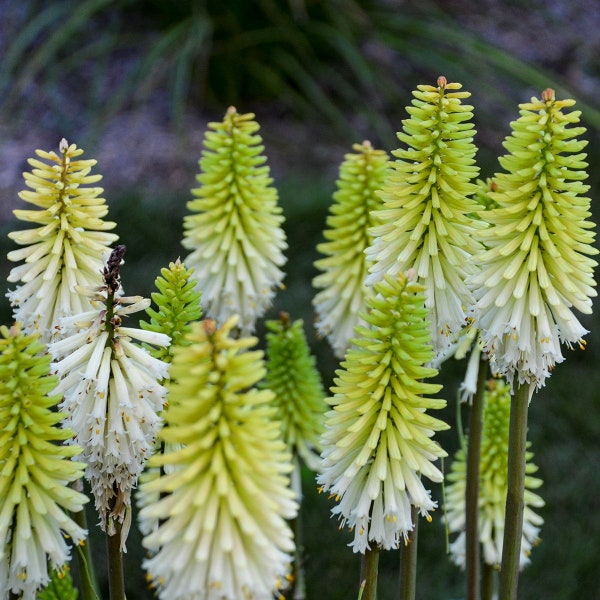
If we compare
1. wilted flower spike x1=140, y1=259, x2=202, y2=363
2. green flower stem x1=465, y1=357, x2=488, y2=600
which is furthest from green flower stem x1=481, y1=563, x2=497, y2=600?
wilted flower spike x1=140, y1=259, x2=202, y2=363

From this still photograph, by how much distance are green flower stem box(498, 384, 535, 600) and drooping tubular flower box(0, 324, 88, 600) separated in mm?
1240

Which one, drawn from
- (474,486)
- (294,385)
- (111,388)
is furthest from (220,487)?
(294,385)

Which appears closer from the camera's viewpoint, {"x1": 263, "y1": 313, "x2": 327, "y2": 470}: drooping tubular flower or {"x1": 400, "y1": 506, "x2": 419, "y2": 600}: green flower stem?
{"x1": 400, "y1": 506, "x2": 419, "y2": 600}: green flower stem

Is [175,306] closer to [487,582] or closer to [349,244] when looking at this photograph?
[349,244]

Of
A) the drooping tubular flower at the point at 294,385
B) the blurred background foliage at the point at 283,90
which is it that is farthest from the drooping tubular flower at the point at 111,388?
the blurred background foliage at the point at 283,90

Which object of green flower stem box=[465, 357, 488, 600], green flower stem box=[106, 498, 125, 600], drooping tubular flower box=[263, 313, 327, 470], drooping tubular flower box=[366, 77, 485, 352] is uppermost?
drooping tubular flower box=[366, 77, 485, 352]

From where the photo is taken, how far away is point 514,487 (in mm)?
2785

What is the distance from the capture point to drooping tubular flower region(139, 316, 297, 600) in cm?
208

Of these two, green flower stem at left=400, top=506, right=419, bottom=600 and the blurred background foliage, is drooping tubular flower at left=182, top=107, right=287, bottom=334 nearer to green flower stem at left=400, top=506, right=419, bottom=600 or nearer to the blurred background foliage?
green flower stem at left=400, top=506, right=419, bottom=600

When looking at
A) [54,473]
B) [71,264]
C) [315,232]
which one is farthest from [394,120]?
[54,473]

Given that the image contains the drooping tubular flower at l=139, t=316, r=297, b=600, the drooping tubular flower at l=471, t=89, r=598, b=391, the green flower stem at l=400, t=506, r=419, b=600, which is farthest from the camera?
the green flower stem at l=400, t=506, r=419, b=600

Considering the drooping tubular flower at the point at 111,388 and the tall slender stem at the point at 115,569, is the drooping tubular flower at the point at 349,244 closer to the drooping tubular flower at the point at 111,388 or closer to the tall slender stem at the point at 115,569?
the drooping tubular flower at the point at 111,388

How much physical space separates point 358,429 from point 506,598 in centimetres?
78

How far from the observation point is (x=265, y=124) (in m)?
10.4
